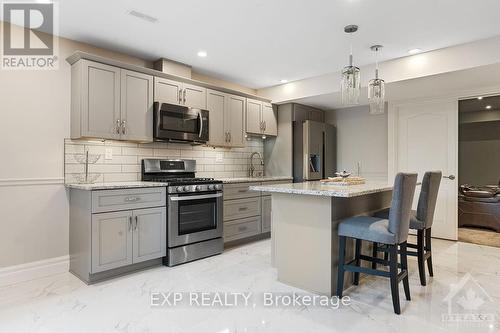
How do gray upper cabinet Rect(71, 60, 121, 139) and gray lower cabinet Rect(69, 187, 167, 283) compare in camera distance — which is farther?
gray upper cabinet Rect(71, 60, 121, 139)

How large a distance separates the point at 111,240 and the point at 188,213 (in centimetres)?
86

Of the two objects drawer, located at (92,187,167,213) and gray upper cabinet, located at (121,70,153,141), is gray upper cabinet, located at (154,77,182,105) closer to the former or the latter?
gray upper cabinet, located at (121,70,153,141)

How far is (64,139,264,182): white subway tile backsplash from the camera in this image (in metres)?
3.25

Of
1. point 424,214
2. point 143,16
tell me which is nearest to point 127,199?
point 143,16

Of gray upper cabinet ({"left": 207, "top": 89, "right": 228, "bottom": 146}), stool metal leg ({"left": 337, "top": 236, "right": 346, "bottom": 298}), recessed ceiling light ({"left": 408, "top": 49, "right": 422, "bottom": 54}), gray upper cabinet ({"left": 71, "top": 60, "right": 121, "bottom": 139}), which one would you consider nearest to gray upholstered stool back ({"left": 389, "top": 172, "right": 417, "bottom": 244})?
stool metal leg ({"left": 337, "top": 236, "right": 346, "bottom": 298})

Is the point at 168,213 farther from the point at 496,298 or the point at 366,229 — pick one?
the point at 496,298

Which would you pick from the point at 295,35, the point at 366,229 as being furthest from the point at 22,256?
the point at 295,35

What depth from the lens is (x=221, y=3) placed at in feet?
8.30

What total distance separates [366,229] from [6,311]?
284cm

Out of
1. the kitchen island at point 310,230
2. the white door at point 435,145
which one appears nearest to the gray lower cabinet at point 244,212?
the kitchen island at point 310,230

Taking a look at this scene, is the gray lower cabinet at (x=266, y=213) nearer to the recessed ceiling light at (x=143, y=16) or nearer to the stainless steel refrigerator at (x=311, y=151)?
the stainless steel refrigerator at (x=311, y=151)

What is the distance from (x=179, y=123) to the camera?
3.74 m

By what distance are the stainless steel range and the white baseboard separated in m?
1.06

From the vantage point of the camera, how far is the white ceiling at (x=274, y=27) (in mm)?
2559
